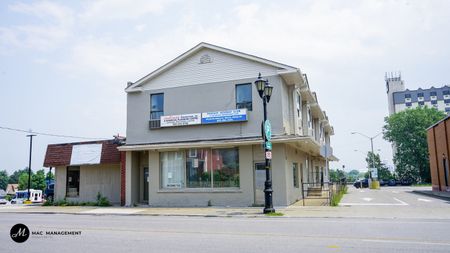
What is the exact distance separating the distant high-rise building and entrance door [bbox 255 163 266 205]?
109501 mm

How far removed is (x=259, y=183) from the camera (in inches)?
799

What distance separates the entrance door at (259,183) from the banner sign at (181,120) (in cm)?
431

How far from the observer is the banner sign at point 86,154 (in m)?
25.6

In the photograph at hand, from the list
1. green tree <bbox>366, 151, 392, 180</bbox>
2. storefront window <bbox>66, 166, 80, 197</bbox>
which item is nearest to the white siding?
storefront window <bbox>66, 166, 80, 197</bbox>

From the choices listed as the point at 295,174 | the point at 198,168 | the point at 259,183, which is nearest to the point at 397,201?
the point at 295,174

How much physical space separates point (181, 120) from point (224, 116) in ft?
8.73

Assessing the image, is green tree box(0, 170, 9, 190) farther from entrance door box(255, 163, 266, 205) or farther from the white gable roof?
entrance door box(255, 163, 266, 205)

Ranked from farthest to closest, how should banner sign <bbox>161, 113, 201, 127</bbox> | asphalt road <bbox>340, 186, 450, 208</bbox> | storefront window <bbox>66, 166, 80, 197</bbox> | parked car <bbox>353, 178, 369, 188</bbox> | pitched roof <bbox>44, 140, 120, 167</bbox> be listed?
parked car <bbox>353, 178, 369, 188</bbox>
storefront window <bbox>66, 166, 80, 197</bbox>
pitched roof <bbox>44, 140, 120, 167</bbox>
banner sign <bbox>161, 113, 201, 127</bbox>
asphalt road <bbox>340, 186, 450, 208</bbox>

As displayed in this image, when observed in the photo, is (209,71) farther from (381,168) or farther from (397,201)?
(381,168)

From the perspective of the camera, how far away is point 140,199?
24.2 metres

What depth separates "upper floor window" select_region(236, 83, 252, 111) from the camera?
69.9 feet

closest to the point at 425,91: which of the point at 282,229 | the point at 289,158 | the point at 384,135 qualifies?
the point at 384,135

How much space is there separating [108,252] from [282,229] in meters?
5.19

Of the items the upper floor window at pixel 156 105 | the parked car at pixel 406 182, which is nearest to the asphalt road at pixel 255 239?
the upper floor window at pixel 156 105
